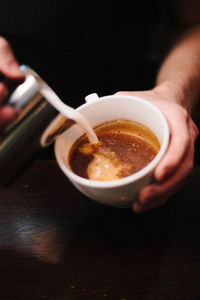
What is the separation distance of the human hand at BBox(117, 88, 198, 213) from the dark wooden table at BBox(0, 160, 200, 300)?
146mm

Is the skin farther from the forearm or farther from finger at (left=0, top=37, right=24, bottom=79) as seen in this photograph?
Answer: finger at (left=0, top=37, right=24, bottom=79)

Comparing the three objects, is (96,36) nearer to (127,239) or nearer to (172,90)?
(172,90)

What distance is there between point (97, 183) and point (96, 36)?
77 centimetres

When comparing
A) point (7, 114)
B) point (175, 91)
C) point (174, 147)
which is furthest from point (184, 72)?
point (7, 114)

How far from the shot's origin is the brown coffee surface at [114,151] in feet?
2.75

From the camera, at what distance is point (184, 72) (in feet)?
3.99

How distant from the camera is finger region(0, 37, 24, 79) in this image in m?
0.69

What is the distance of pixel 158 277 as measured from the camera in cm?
82

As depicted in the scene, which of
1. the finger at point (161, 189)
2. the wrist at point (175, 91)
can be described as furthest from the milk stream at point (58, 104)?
the wrist at point (175, 91)

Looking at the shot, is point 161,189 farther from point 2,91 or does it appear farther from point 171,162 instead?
point 2,91

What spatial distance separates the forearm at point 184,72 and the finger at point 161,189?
30cm

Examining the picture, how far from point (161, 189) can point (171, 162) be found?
0.09 metres

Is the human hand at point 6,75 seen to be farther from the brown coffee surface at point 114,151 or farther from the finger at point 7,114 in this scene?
the brown coffee surface at point 114,151

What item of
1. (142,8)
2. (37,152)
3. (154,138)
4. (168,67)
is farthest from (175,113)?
(142,8)
